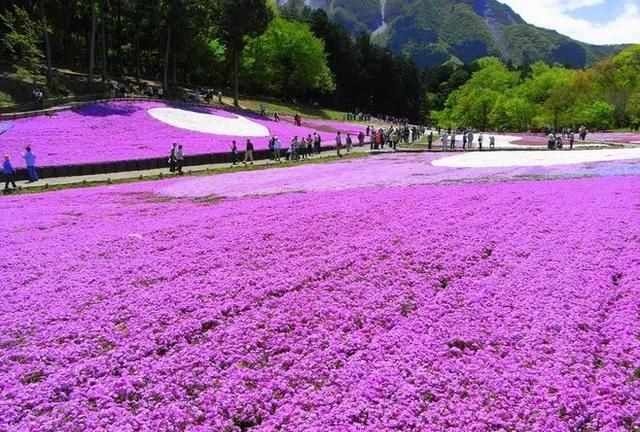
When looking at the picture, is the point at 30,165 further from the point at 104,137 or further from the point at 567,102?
the point at 567,102

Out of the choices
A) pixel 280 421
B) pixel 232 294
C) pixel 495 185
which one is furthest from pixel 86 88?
pixel 280 421

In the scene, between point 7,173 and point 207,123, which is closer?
point 7,173

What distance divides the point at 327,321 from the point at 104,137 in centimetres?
3318

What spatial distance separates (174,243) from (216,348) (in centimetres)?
616

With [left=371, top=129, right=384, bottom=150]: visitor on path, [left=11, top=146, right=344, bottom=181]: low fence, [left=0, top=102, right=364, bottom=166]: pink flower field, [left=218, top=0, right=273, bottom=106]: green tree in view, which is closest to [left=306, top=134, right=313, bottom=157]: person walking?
[left=0, top=102, right=364, bottom=166]: pink flower field

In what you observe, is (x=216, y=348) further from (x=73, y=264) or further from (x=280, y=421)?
(x=73, y=264)

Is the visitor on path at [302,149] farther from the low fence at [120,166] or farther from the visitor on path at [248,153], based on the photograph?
the low fence at [120,166]

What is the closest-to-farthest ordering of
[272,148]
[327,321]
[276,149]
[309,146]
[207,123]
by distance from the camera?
[327,321], [276,149], [272,148], [309,146], [207,123]

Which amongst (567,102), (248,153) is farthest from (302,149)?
(567,102)

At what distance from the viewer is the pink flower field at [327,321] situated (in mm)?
7207

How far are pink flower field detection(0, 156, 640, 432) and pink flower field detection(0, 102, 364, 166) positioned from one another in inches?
685

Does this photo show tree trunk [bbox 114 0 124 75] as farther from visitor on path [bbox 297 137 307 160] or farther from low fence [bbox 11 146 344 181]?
low fence [bbox 11 146 344 181]

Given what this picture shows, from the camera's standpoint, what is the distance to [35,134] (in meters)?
36.2

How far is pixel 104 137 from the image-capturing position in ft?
126
